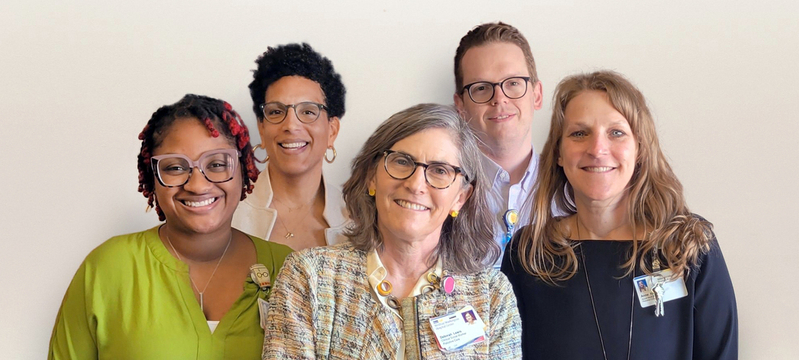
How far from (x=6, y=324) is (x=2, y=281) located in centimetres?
19

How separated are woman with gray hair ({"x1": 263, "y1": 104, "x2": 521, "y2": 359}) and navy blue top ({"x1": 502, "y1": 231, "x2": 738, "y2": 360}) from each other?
260 mm

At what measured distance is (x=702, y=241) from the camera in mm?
2260

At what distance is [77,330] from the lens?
2.32 metres

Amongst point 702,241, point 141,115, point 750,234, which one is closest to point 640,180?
point 702,241

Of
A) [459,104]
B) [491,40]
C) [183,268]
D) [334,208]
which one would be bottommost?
[183,268]

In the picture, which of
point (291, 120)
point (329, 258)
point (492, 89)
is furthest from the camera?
point (492, 89)

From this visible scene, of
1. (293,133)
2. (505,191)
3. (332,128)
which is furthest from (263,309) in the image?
(505,191)

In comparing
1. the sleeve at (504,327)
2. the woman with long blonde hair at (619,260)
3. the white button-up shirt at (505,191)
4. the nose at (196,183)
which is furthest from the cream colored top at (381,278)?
the white button-up shirt at (505,191)

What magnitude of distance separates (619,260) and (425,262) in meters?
0.72

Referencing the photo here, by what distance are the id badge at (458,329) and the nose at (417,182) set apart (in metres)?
0.41

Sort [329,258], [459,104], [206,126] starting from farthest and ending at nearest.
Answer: [459,104] → [206,126] → [329,258]

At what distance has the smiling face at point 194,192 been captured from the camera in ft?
7.89

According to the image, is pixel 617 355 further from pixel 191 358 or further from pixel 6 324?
pixel 6 324

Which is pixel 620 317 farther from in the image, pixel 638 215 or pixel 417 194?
pixel 417 194
